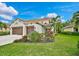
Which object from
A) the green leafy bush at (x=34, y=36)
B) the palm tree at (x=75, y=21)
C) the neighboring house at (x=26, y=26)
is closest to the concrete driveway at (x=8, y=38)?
the neighboring house at (x=26, y=26)

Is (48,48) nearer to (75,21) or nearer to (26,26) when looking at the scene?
(26,26)

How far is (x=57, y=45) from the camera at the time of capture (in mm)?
3881

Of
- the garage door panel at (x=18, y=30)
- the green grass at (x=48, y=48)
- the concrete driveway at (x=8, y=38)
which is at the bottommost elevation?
the green grass at (x=48, y=48)

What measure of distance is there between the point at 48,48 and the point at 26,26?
0.50 m

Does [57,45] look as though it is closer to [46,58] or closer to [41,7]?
[46,58]

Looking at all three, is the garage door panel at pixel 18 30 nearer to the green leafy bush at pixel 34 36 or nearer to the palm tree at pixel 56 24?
the green leafy bush at pixel 34 36

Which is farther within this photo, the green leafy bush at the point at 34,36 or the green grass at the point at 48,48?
the green leafy bush at the point at 34,36

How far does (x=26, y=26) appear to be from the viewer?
3.96 meters

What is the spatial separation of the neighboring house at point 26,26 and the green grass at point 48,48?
0.21 meters

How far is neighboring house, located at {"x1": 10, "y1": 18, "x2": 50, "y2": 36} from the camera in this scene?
389cm

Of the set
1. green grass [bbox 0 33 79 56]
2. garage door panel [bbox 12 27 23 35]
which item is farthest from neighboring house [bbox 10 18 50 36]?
green grass [bbox 0 33 79 56]

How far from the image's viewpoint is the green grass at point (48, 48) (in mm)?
3795

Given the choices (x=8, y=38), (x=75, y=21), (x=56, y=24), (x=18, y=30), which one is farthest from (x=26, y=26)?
(x=75, y=21)

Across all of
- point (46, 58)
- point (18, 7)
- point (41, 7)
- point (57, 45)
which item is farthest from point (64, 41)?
point (18, 7)
